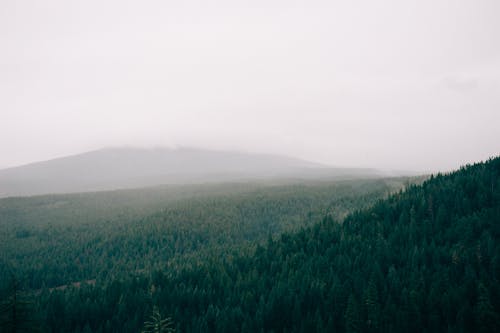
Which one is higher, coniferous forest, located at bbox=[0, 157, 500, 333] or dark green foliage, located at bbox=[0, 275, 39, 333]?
dark green foliage, located at bbox=[0, 275, 39, 333]

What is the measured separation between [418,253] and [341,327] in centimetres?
2222

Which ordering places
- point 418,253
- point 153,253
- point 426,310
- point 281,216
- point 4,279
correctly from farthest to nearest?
point 281,216
point 153,253
point 4,279
point 418,253
point 426,310

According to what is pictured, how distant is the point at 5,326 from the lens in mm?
16656

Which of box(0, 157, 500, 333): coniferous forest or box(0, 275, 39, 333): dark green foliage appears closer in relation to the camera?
box(0, 275, 39, 333): dark green foliage

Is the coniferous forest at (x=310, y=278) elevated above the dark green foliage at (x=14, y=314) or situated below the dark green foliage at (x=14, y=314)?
below

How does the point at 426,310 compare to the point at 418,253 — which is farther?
the point at 418,253

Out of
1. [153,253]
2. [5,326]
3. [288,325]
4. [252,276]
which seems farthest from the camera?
[153,253]

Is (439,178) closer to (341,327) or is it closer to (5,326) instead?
(341,327)

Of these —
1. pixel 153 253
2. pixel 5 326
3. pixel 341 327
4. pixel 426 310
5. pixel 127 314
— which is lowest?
pixel 153 253

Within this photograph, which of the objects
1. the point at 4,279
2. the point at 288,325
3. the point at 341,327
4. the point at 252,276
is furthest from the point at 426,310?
the point at 4,279

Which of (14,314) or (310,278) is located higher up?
(14,314)

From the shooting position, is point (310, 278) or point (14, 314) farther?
point (310, 278)

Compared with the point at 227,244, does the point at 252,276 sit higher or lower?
higher

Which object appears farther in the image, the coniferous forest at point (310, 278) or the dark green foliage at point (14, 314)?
the coniferous forest at point (310, 278)
